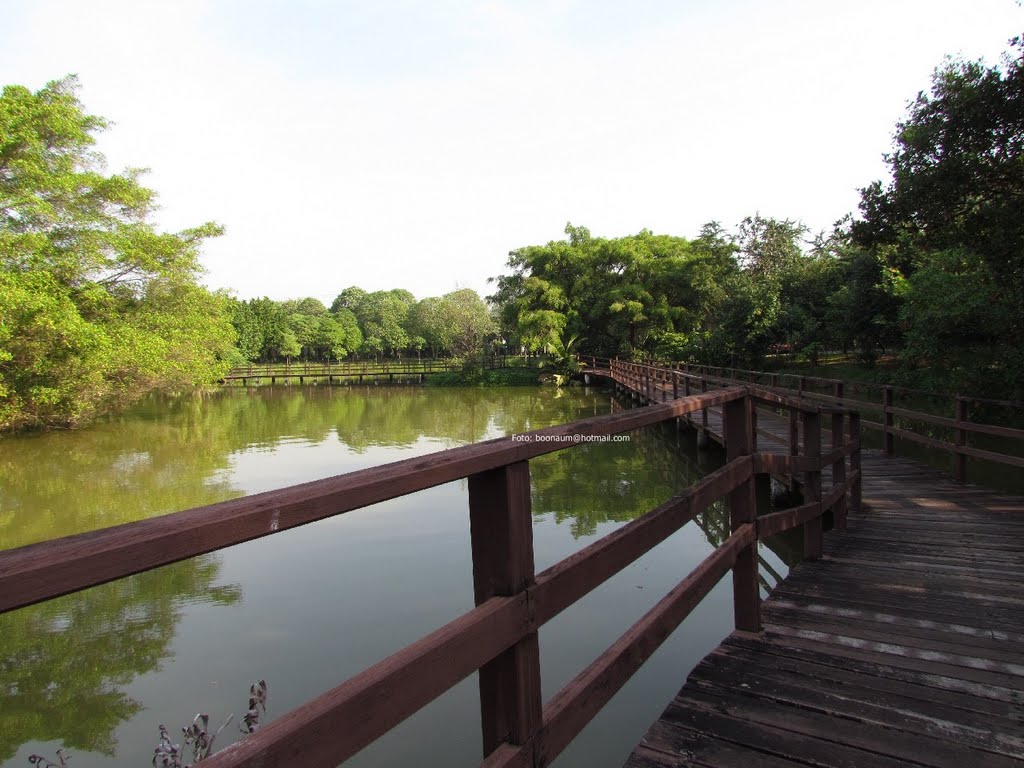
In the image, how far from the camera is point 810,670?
241cm

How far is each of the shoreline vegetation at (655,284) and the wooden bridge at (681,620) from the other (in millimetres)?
5326

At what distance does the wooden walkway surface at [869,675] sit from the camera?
191 cm

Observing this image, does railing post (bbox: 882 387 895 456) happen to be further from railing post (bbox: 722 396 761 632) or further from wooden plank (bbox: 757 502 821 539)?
railing post (bbox: 722 396 761 632)

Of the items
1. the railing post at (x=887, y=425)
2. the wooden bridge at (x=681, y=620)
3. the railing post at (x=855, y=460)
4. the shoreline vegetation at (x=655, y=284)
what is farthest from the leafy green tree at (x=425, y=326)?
the wooden bridge at (x=681, y=620)

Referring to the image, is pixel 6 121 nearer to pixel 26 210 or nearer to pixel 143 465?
pixel 26 210

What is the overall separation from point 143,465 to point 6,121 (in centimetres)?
984

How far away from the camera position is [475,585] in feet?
4.58

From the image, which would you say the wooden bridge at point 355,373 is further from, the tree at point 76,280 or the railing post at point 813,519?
the railing post at point 813,519

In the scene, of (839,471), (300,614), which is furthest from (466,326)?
(839,471)

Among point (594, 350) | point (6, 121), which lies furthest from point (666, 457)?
point (594, 350)

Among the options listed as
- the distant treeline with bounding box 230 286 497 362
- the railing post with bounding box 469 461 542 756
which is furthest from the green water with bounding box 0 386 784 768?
the distant treeline with bounding box 230 286 497 362

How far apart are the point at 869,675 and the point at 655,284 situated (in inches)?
1348

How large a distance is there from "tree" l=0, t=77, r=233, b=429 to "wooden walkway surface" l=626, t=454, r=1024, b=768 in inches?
632

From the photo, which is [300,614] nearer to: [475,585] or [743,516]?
[743,516]
